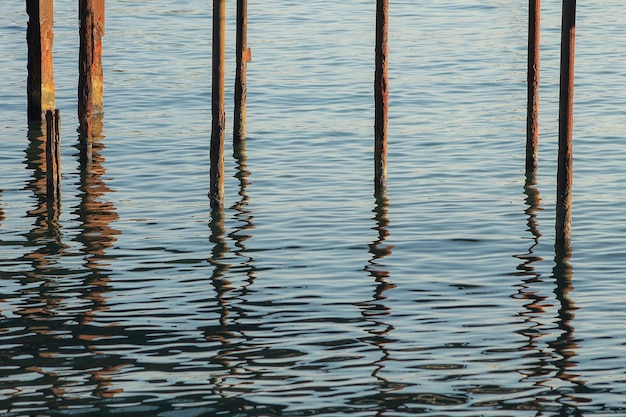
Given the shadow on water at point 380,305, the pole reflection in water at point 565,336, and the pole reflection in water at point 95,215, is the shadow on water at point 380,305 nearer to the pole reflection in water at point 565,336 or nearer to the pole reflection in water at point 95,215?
the pole reflection in water at point 565,336

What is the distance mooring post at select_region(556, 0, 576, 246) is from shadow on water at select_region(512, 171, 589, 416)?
2.21ft

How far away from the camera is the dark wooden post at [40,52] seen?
18.1 m

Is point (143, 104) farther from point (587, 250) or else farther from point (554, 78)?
point (587, 250)

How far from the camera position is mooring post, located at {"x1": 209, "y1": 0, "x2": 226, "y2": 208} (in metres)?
14.2

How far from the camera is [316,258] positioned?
14.0 m

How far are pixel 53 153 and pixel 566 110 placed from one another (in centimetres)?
641

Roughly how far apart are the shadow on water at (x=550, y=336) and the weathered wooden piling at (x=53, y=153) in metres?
5.89

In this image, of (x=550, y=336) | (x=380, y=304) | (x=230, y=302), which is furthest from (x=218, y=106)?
(x=550, y=336)

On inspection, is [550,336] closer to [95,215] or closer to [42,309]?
[42,309]

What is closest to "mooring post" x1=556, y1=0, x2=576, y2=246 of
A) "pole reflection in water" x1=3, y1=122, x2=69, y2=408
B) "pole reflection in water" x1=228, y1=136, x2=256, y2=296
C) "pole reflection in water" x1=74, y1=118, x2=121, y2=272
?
"pole reflection in water" x1=228, y1=136, x2=256, y2=296

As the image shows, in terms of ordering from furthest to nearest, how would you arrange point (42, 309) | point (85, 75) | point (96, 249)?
1. point (85, 75)
2. point (96, 249)
3. point (42, 309)

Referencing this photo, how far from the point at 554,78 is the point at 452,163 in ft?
24.5

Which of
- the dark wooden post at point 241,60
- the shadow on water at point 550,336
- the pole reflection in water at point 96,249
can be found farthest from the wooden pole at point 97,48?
the shadow on water at point 550,336

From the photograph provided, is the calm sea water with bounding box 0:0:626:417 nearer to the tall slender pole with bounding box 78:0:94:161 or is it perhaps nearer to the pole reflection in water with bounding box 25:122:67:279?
the pole reflection in water with bounding box 25:122:67:279
